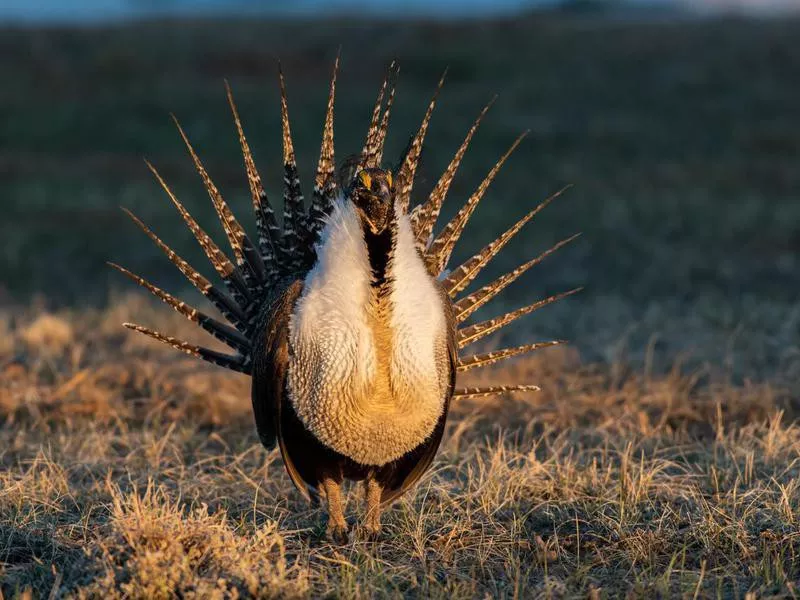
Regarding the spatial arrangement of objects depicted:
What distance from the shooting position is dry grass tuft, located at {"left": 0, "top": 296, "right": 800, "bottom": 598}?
96.2 inches

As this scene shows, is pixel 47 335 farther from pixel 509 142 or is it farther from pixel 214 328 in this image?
pixel 509 142

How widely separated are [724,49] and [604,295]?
33.5 feet

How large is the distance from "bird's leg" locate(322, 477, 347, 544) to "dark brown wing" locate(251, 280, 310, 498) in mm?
68

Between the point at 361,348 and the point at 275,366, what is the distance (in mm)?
273

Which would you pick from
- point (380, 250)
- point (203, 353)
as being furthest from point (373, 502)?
point (380, 250)

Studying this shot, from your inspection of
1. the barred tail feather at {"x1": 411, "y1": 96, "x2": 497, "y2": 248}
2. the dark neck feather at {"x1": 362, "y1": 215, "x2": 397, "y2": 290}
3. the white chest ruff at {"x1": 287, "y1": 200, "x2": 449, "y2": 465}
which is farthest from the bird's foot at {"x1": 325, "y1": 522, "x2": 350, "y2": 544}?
the barred tail feather at {"x1": 411, "y1": 96, "x2": 497, "y2": 248}

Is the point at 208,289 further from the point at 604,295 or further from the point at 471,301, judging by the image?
the point at 604,295

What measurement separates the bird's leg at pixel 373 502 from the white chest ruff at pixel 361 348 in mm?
227

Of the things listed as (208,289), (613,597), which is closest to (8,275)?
(208,289)

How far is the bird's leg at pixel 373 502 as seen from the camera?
2.93 meters

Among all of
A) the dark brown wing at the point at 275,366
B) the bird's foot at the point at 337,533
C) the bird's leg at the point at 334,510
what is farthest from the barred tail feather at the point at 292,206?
the bird's foot at the point at 337,533

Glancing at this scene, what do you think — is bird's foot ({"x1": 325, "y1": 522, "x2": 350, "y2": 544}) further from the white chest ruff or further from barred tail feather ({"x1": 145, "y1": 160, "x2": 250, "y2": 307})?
barred tail feather ({"x1": 145, "y1": 160, "x2": 250, "y2": 307})

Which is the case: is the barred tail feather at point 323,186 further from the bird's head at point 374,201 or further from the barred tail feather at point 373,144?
the bird's head at point 374,201

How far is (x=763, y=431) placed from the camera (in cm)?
370
